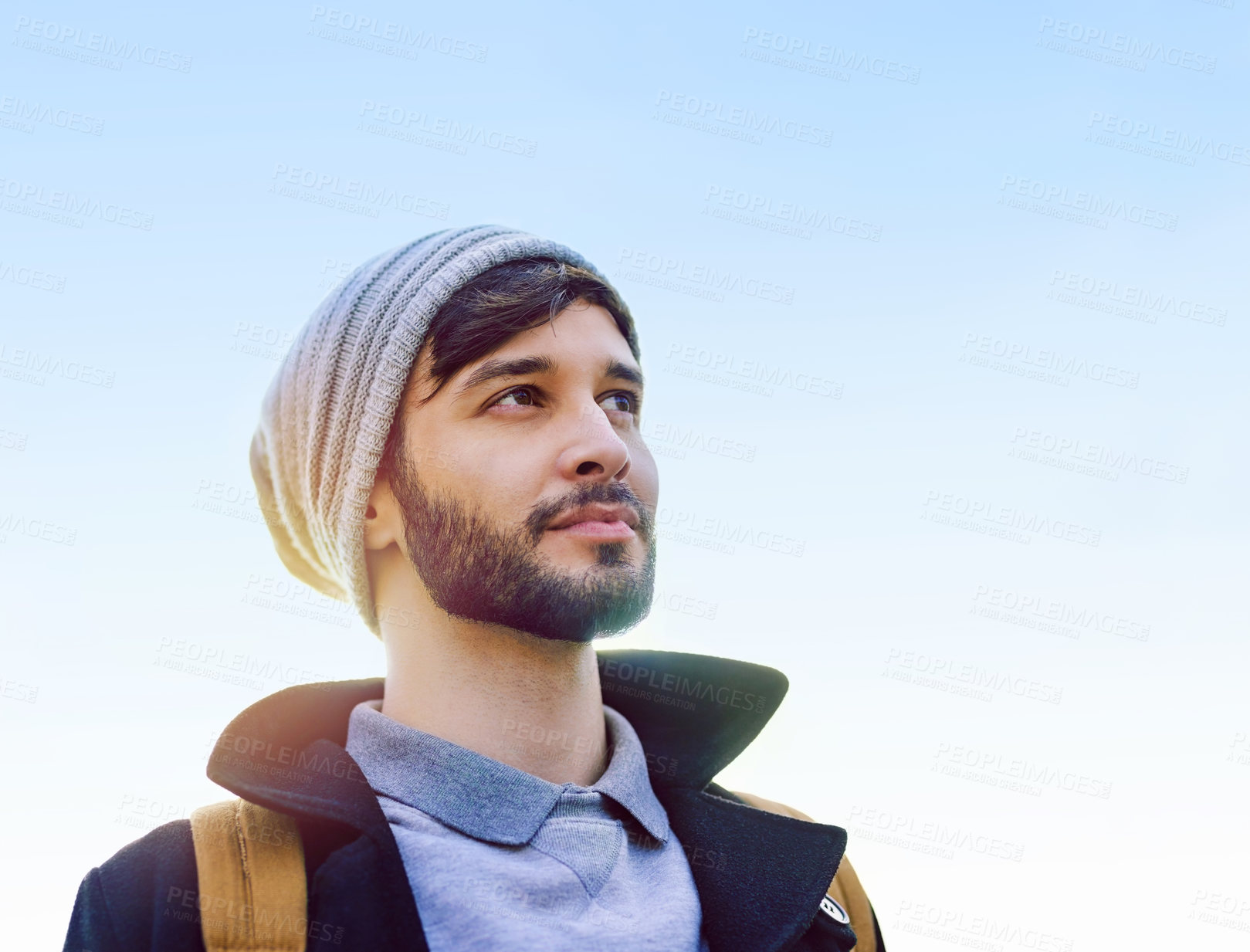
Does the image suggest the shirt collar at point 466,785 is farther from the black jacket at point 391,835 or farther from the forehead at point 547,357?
the forehead at point 547,357

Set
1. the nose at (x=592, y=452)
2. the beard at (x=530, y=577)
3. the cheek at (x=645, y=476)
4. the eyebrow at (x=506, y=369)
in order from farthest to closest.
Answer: the cheek at (x=645, y=476) < the eyebrow at (x=506, y=369) < the nose at (x=592, y=452) < the beard at (x=530, y=577)

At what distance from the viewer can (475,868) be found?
3.00 meters

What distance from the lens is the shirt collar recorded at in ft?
10.4

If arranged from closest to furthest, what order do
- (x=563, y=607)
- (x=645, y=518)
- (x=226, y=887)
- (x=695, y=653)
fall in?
(x=226, y=887)
(x=563, y=607)
(x=645, y=518)
(x=695, y=653)

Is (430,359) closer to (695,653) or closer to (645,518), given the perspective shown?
(645,518)

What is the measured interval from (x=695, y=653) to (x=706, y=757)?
497mm

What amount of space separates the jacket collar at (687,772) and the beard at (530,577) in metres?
0.70

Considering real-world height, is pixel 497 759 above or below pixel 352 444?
below

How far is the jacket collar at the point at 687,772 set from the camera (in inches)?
122

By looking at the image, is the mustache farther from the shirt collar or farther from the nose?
the shirt collar

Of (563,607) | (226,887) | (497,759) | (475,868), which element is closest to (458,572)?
(563,607)

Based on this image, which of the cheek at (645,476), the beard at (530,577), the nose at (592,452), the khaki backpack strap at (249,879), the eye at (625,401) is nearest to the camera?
the khaki backpack strap at (249,879)

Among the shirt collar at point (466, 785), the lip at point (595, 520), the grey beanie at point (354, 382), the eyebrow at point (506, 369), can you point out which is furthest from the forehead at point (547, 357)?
the shirt collar at point (466, 785)

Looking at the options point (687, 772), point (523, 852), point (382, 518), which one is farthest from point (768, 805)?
point (382, 518)
